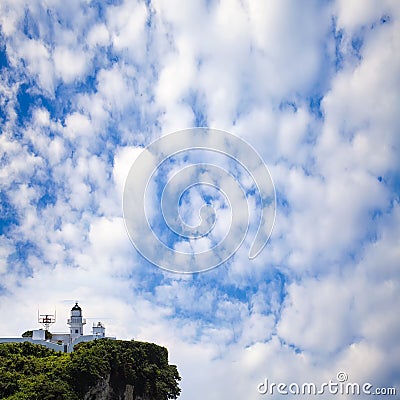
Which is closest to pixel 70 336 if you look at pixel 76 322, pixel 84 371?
pixel 76 322

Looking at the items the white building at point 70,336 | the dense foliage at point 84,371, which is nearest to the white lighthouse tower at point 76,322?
the white building at point 70,336

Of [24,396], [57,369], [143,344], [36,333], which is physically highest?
[36,333]

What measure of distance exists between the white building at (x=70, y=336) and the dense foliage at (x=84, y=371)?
17.9ft

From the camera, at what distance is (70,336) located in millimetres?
58062

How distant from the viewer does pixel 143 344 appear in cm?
4716

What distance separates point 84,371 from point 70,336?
20624 millimetres

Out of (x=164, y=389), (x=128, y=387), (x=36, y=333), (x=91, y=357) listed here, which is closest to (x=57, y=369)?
(x=91, y=357)

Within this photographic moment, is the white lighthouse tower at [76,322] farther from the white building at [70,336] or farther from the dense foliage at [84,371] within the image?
the dense foliage at [84,371]

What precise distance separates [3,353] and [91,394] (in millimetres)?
6490

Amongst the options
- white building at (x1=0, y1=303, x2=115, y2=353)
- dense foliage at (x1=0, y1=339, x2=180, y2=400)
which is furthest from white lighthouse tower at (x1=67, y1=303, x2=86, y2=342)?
dense foliage at (x1=0, y1=339, x2=180, y2=400)

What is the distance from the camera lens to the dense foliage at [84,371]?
114ft

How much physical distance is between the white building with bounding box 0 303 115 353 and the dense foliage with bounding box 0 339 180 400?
5.46m

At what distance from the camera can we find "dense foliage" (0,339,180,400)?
34.7 m

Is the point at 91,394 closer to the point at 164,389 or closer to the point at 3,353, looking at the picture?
the point at 3,353
